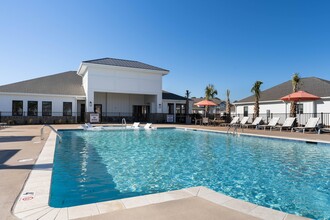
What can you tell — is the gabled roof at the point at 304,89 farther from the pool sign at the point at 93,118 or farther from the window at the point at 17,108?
the window at the point at 17,108

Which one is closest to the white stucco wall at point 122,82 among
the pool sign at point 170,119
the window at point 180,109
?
the pool sign at point 170,119

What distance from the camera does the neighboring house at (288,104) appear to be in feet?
66.5

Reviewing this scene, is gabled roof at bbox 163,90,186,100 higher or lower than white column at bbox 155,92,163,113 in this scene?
higher

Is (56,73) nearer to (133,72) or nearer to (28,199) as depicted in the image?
(133,72)

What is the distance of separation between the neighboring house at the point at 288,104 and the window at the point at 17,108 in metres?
24.9

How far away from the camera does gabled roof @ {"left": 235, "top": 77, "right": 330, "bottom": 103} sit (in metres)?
21.5

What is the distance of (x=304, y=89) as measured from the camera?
926 inches

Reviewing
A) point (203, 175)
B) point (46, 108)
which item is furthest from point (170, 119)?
point (203, 175)

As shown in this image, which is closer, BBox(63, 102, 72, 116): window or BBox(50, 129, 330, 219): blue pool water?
BBox(50, 129, 330, 219): blue pool water

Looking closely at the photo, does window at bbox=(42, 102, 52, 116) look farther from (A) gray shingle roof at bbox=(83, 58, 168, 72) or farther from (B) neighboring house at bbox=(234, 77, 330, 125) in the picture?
(B) neighboring house at bbox=(234, 77, 330, 125)

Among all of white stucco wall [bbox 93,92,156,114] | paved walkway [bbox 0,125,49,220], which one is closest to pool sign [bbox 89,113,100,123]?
white stucco wall [bbox 93,92,156,114]

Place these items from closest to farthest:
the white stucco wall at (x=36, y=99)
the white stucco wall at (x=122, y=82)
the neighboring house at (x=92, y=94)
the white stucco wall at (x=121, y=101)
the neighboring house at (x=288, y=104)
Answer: the neighboring house at (x=288, y=104) → the white stucco wall at (x=36, y=99) → the neighboring house at (x=92, y=94) → the white stucco wall at (x=122, y=82) → the white stucco wall at (x=121, y=101)

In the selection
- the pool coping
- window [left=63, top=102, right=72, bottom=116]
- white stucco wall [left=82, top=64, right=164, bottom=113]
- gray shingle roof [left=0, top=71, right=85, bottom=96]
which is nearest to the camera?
the pool coping

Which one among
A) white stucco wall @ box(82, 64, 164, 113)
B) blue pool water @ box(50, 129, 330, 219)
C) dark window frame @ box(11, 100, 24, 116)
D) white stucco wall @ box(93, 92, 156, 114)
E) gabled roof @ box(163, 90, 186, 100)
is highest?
white stucco wall @ box(82, 64, 164, 113)
